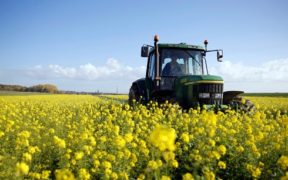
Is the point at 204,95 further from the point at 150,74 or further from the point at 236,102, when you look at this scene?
the point at 150,74

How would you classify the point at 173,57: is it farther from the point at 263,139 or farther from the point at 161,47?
the point at 263,139

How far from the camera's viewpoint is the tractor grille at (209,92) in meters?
7.73

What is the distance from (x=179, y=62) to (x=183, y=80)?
1006 mm

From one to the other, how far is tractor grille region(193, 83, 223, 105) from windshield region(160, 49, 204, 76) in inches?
39.9

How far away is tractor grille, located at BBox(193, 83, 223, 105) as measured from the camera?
7.73 m

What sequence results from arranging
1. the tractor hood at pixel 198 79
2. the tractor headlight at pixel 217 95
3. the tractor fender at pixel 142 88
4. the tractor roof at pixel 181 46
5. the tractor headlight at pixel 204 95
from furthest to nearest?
the tractor fender at pixel 142 88
the tractor roof at pixel 181 46
the tractor headlight at pixel 217 95
the tractor headlight at pixel 204 95
the tractor hood at pixel 198 79

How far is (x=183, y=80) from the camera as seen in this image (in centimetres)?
791

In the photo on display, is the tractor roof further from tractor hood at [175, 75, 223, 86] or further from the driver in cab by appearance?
tractor hood at [175, 75, 223, 86]

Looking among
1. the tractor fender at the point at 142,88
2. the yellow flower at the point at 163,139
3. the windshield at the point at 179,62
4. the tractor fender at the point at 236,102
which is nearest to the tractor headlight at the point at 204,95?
the tractor fender at the point at 236,102

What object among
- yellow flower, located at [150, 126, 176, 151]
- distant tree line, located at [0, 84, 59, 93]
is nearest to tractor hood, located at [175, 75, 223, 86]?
yellow flower, located at [150, 126, 176, 151]

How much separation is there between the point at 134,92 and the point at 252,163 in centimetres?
668

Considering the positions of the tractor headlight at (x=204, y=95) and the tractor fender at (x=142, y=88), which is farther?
the tractor fender at (x=142, y=88)

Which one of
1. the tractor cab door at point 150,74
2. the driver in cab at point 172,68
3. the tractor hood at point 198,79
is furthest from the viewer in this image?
the tractor cab door at point 150,74

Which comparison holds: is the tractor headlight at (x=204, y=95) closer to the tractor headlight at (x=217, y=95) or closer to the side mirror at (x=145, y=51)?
the tractor headlight at (x=217, y=95)
